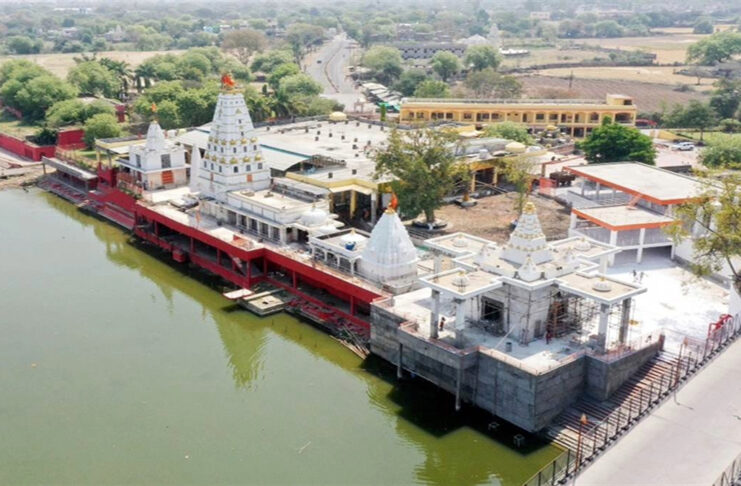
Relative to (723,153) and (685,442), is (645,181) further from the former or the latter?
(685,442)

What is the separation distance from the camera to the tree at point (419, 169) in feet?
154

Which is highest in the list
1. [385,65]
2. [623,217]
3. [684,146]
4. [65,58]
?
[385,65]

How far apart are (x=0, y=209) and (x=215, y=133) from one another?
21.3 meters

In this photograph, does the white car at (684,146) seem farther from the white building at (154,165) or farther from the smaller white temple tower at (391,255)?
the white building at (154,165)

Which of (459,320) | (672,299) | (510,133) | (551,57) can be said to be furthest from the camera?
(551,57)

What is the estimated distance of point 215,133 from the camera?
1950 inches

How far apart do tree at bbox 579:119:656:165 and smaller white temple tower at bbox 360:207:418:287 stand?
2952 centimetres

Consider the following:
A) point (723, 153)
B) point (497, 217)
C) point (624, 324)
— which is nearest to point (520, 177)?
point (497, 217)

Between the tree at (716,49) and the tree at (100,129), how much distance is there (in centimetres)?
10643

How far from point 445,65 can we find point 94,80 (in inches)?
2033

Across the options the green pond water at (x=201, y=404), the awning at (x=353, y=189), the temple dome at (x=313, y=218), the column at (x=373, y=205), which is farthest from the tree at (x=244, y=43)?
the green pond water at (x=201, y=404)

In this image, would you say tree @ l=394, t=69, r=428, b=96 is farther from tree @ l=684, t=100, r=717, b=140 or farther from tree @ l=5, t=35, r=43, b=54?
tree @ l=5, t=35, r=43, b=54

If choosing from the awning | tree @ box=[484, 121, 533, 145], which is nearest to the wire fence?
the awning

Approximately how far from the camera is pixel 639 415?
28.0 m
